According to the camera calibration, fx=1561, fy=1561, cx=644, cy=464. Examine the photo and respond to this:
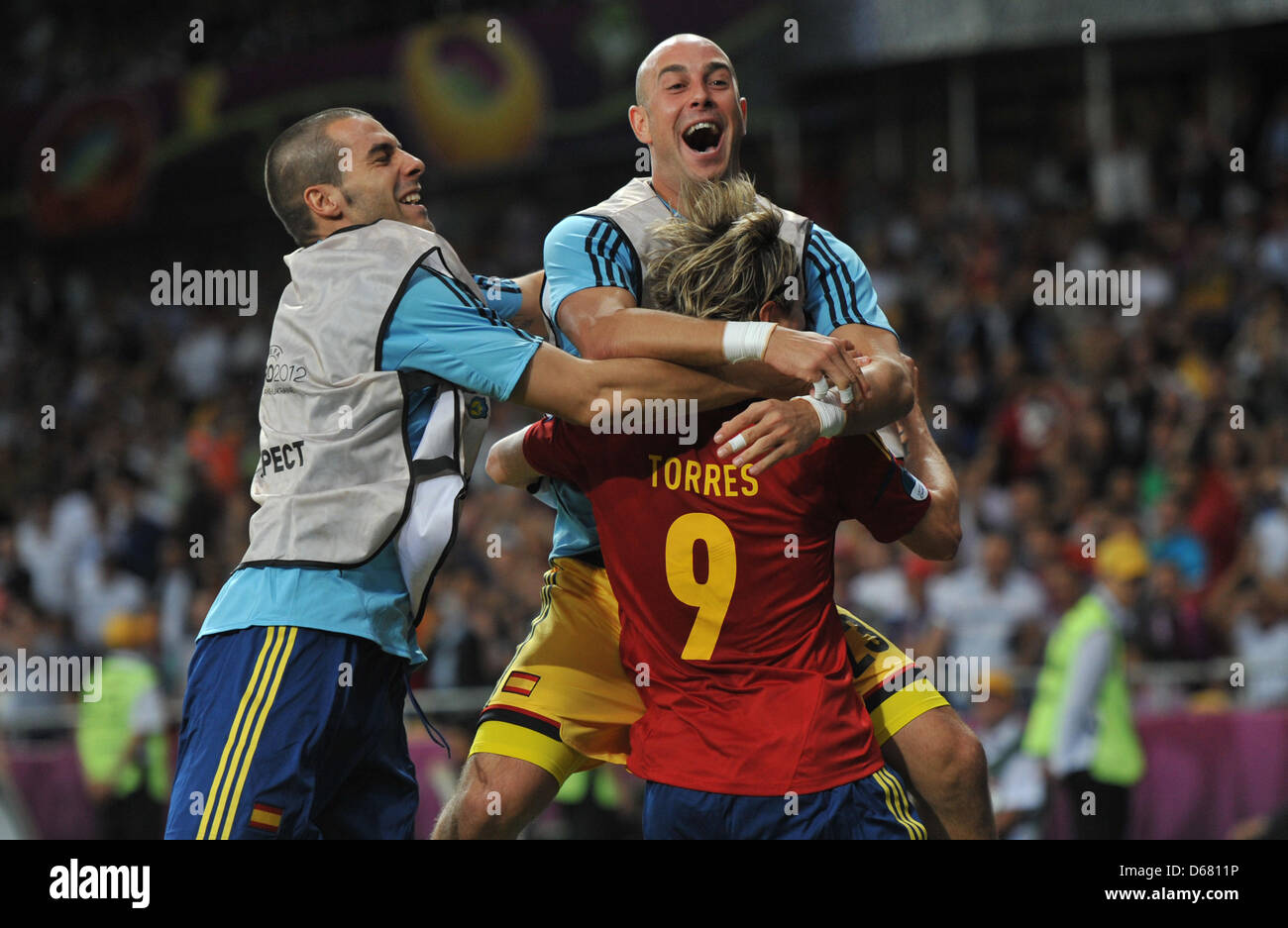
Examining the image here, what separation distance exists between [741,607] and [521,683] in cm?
111

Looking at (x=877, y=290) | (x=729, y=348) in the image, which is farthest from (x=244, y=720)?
(x=877, y=290)

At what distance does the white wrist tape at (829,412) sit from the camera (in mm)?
3770

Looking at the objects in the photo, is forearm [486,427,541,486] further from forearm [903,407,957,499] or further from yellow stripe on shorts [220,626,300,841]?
forearm [903,407,957,499]

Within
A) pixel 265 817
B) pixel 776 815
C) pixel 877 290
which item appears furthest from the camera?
pixel 877 290

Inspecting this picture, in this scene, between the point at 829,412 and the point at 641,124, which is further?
the point at 641,124

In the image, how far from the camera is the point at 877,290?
14992 millimetres

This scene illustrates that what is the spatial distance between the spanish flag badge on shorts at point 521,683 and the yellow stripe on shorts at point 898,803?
115 centimetres

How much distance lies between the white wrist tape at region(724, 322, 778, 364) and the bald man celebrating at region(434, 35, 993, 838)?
210 mm

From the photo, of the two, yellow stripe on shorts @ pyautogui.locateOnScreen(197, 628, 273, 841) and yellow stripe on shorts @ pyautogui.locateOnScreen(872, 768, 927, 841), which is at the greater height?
yellow stripe on shorts @ pyautogui.locateOnScreen(197, 628, 273, 841)

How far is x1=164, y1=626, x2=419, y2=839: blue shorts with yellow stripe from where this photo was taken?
154 inches

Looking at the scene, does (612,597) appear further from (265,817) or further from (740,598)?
(265,817)

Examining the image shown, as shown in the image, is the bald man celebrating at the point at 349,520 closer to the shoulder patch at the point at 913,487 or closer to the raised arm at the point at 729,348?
the raised arm at the point at 729,348

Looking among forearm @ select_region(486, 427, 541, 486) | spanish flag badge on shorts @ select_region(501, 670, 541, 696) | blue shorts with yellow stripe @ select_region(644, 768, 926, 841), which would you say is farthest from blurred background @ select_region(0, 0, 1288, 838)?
blue shorts with yellow stripe @ select_region(644, 768, 926, 841)
